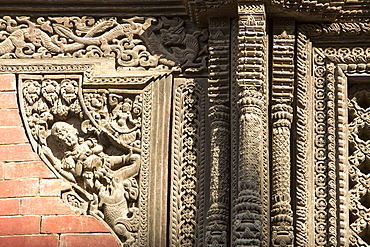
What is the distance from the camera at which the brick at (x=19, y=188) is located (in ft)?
31.7

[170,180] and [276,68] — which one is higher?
[276,68]

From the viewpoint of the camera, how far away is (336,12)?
9.90m

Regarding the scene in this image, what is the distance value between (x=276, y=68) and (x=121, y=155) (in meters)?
1.24

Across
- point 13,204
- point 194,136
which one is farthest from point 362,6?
point 13,204

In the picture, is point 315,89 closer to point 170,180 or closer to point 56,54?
point 170,180

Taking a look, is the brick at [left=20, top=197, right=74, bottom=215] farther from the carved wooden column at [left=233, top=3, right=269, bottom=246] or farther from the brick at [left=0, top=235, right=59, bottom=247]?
the carved wooden column at [left=233, top=3, right=269, bottom=246]

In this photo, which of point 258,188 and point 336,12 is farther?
point 336,12

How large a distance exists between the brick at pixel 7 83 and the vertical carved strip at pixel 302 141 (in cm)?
203

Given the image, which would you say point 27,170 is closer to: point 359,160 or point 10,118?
point 10,118

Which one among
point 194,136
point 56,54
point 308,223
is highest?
point 56,54

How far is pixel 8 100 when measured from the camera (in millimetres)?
9977

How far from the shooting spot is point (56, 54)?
10.1 metres

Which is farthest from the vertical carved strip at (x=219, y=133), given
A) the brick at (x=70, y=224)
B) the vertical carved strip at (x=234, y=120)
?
the brick at (x=70, y=224)

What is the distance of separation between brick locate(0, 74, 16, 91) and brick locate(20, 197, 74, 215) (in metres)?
0.88
